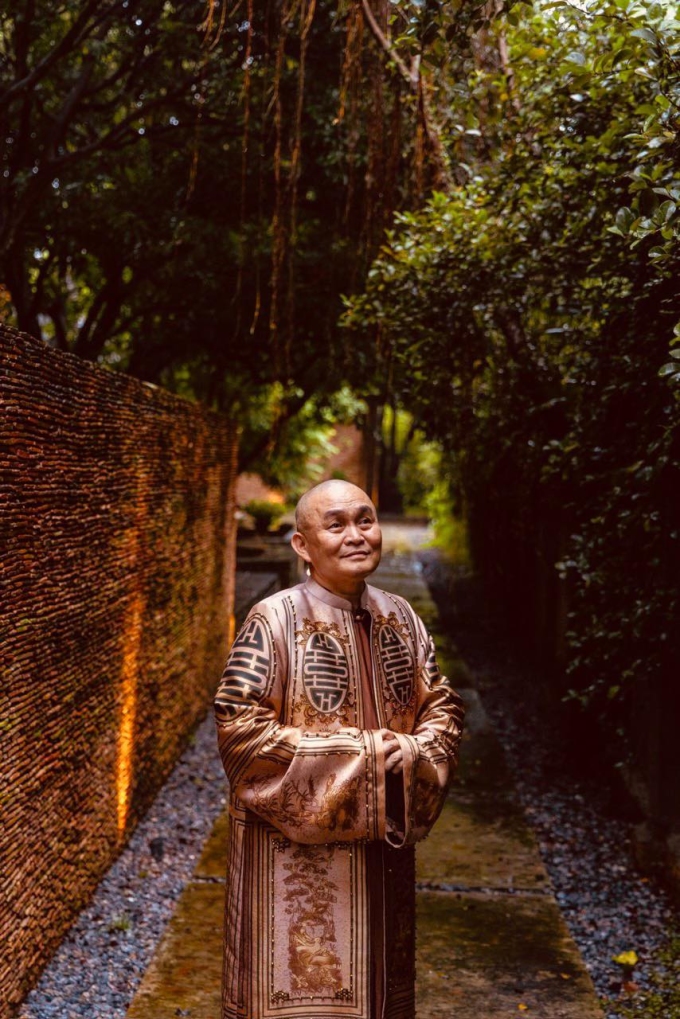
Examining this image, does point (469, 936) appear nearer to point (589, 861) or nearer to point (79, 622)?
point (589, 861)

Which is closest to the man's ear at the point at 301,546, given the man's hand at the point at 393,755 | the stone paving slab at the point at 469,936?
the man's hand at the point at 393,755

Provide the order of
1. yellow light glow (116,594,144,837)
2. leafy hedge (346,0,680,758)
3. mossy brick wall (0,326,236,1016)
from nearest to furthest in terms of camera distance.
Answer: mossy brick wall (0,326,236,1016)
leafy hedge (346,0,680,758)
yellow light glow (116,594,144,837)

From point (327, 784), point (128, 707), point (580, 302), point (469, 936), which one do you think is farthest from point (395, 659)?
point (580, 302)

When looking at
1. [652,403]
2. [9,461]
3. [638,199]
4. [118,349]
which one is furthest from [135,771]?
[118,349]

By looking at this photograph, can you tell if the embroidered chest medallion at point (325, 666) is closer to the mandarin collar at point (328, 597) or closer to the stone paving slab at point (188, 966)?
the mandarin collar at point (328, 597)

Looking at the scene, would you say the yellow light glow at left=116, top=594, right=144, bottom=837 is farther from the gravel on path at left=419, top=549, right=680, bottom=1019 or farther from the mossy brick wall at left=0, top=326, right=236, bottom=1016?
the gravel on path at left=419, top=549, right=680, bottom=1019

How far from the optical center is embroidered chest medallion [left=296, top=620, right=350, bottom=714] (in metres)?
2.65

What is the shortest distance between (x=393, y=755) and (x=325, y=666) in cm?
33

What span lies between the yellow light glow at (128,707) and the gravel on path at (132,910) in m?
0.31

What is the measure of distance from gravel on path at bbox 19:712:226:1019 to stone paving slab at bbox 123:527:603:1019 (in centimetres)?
13

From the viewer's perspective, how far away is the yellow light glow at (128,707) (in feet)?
16.3

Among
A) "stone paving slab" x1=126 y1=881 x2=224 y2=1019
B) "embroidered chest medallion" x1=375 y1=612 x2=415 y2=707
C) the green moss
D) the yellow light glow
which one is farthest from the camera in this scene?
the yellow light glow

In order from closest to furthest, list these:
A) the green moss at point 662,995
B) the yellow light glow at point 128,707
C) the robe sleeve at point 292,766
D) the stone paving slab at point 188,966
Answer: the robe sleeve at point 292,766 → the stone paving slab at point 188,966 → the green moss at point 662,995 → the yellow light glow at point 128,707

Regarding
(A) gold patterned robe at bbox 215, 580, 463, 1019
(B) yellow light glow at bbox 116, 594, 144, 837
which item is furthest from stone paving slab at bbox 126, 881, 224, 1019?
(A) gold patterned robe at bbox 215, 580, 463, 1019
